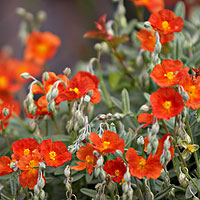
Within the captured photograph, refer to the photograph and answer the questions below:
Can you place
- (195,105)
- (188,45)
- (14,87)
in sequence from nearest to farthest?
(195,105) → (188,45) → (14,87)

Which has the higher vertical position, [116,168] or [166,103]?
[166,103]

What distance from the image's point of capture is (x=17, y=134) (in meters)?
1.27

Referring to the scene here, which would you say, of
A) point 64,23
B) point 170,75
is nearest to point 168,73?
point 170,75

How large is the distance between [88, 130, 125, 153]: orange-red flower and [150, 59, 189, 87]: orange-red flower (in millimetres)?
164

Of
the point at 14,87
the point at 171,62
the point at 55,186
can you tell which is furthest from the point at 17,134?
the point at 14,87

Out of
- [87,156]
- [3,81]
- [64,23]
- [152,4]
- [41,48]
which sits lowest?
[64,23]

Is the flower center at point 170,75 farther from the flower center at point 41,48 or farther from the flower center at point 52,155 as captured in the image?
the flower center at point 41,48

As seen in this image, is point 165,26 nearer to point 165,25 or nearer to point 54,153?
point 165,25

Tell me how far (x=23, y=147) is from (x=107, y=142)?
22 centimetres

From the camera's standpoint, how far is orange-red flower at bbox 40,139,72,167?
2.85 ft

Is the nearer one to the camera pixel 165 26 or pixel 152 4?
pixel 165 26

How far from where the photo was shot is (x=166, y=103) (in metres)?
A: 0.77

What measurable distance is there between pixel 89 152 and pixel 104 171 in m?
0.07

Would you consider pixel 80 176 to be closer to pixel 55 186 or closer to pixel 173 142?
pixel 55 186
